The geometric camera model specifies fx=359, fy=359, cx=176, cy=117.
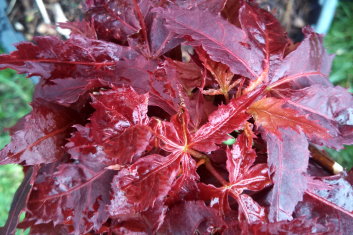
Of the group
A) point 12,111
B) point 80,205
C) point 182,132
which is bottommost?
point 12,111

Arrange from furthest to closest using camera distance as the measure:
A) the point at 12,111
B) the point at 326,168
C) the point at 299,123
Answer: the point at 12,111, the point at 326,168, the point at 299,123

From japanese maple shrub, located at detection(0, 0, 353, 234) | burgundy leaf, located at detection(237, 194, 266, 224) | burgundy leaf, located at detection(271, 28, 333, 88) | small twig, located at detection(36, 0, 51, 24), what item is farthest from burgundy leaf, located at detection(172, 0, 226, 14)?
small twig, located at detection(36, 0, 51, 24)

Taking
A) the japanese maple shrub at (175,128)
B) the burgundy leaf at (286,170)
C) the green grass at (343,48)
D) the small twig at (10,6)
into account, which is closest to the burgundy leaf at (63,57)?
the japanese maple shrub at (175,128)

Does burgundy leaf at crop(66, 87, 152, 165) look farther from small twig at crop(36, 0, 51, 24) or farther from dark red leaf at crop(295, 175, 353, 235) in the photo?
small twig at crop(36, 0, 51, 24)

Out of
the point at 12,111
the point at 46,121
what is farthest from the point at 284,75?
the point at 12,111

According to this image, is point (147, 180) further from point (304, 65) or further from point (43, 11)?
point (43, 11)

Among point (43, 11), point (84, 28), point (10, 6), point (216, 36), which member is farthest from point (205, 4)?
point (10, 6)

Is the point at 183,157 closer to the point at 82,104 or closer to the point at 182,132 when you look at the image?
the point at 182,132
